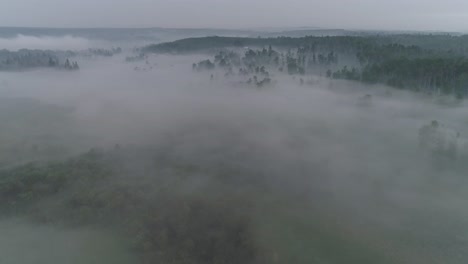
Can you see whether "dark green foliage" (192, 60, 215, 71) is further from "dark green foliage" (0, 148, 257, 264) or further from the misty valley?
"dark green foliage" (0, 148, 257, 264)

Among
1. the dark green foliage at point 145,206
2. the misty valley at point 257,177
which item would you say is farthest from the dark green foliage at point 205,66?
the dark green foliage at point 145,206

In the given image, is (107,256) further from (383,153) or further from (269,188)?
(383,153)

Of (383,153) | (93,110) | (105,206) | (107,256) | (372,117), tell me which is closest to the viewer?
(107,256)

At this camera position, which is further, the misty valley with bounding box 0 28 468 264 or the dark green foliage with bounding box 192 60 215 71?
the dark green foliage with bounding box 192 60 215 71

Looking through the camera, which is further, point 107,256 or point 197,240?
point 197,240

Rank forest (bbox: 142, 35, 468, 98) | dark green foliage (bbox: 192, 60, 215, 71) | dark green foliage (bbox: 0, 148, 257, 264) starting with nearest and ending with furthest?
dark green foliage (bbox: 0, 148, 257, 264), forest (bbox: 142, 35, 468, 98), dark green foliage (bbox: 192, 60, 215, 71)

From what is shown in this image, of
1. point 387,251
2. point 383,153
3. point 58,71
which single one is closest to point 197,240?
point 387,251

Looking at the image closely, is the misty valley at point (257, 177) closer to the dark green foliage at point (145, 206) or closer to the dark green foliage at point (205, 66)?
the dark green foliage at point (145, 206)

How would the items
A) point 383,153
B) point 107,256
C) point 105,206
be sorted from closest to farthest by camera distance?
point 107,256 → point 105,206 → point 383,153

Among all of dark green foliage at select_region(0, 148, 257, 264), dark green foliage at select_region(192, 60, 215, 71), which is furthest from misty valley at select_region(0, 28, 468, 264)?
dark green foliage at select_region(192, 60, 215, 71)
